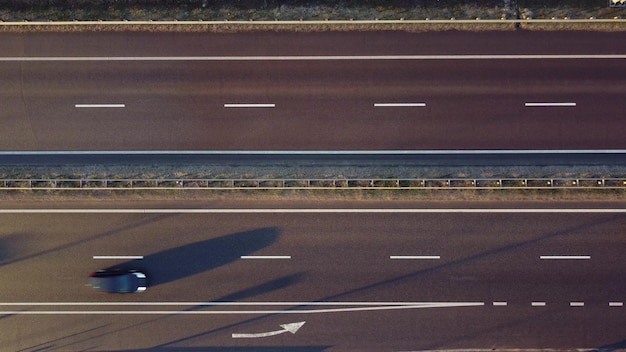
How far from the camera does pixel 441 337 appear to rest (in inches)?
663

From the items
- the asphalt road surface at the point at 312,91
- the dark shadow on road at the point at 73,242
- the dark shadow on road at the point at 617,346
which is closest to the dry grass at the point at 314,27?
the asphalt road surface at the point at 312,91

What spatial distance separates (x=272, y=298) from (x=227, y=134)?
7013 mm

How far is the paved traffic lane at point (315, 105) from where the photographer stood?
16844 mm

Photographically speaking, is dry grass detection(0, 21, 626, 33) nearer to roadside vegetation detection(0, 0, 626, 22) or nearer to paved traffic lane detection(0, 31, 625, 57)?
paved traffic lane detection(0, 31, 625, 57)

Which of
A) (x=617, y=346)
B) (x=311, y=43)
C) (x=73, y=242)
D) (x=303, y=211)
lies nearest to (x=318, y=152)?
(x=303, y=211)

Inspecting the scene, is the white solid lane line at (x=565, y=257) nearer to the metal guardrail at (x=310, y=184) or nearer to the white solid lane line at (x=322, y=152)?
the metal guardrail at (x=310, y=184)

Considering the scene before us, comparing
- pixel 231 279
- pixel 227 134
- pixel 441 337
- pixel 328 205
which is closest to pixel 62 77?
pixel 227 134

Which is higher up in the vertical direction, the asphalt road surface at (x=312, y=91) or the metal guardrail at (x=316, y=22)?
the metal guardrail at (x=316, y=22)

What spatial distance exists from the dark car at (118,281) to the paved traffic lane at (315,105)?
5.12m

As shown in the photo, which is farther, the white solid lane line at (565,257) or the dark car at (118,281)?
the white solid lane line at (565,257)

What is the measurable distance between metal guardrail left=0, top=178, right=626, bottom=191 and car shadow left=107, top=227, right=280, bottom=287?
6.74 feet

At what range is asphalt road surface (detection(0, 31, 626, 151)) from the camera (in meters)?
16.9

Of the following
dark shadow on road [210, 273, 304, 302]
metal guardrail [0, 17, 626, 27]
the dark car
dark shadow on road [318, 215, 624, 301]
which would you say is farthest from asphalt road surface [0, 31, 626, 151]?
dark shadow on road [210, 273, 304, 302]

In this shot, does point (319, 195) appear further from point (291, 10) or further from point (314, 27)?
point (291, 10)
